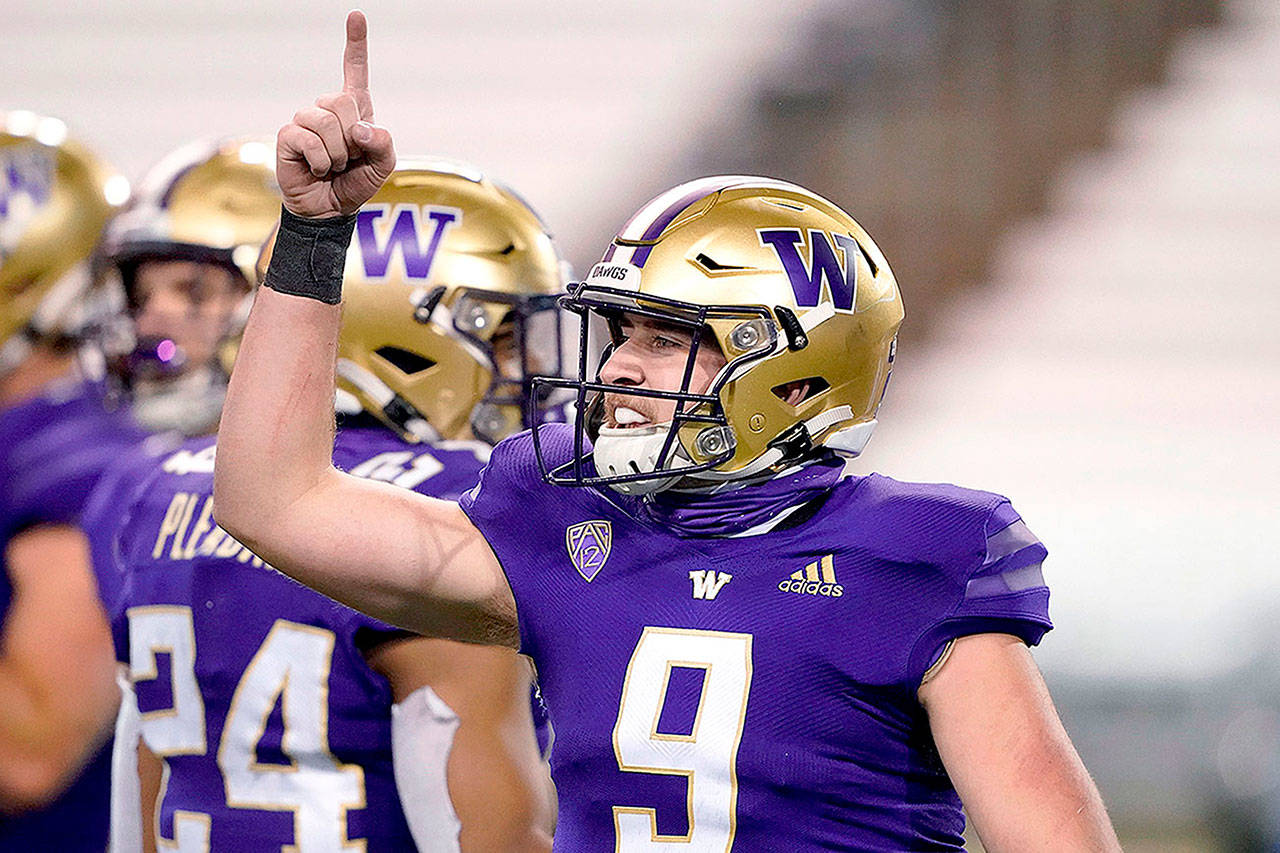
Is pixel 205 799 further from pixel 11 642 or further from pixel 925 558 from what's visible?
pixel 925 558

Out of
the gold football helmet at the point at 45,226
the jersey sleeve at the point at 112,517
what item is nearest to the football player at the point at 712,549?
the jersey sleeve at the point at 112,517

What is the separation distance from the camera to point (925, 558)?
1.60 meters

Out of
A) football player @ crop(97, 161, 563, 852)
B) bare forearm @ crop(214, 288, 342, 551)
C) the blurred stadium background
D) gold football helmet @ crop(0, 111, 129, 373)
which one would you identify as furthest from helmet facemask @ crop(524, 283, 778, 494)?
the blurred stadium background

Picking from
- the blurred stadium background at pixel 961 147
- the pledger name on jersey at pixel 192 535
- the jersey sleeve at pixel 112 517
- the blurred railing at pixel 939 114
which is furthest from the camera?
the blurred railing at pixel 939 114

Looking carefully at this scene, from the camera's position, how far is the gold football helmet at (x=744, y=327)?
172 cm

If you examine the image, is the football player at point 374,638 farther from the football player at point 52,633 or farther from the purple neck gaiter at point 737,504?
the purple neck gaiter at point 737,504

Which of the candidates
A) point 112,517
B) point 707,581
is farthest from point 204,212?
point 707,581

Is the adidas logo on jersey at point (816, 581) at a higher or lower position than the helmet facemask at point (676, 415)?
lower

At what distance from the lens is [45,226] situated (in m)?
3.53

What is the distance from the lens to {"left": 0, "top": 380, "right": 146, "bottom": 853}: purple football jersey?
2.67 m

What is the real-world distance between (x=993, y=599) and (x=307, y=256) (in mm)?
734

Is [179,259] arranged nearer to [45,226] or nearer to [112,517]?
[112,517]

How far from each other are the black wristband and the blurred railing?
5034 millimetres

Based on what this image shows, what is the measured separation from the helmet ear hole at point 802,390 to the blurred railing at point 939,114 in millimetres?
4861
